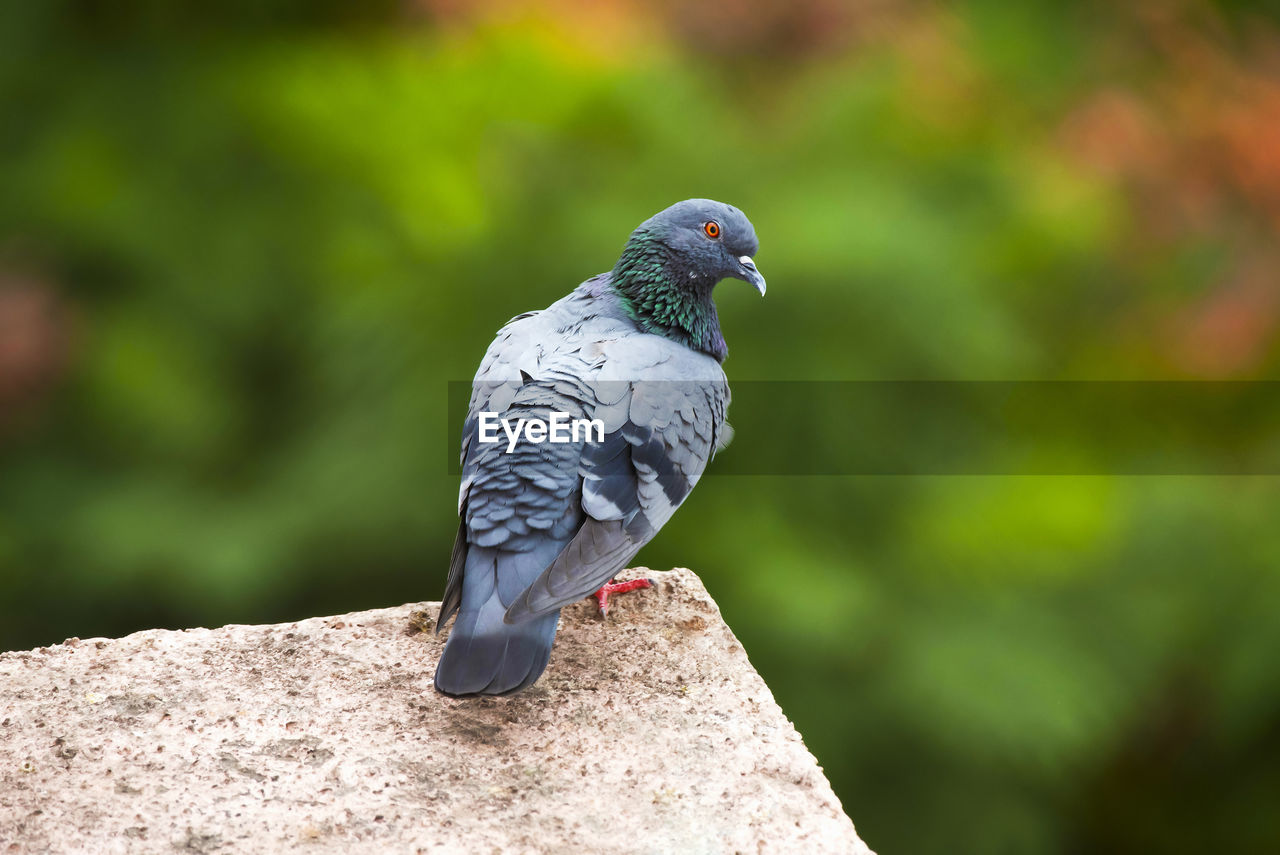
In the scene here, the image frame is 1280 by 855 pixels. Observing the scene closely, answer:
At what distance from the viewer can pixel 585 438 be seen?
11.0 ft

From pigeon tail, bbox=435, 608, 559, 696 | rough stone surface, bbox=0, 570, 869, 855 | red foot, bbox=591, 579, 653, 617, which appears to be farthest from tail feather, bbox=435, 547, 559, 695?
red foot, bbox=591, 579, 653, 617

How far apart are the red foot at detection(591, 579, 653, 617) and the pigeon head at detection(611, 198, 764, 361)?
80 cm

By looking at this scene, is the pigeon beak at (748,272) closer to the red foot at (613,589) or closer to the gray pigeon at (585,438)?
the gray pigeon at (585,438)

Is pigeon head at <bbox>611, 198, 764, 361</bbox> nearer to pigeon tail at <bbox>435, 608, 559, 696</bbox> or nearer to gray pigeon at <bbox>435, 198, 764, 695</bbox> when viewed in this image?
gray pigeon at <bbox>435, 198, 764, 695</bbox>

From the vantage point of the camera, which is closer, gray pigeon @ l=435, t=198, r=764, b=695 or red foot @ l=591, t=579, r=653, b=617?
gray pigeon @ l=435, t=198, r=764, b=695

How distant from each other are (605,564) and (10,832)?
4.97ft

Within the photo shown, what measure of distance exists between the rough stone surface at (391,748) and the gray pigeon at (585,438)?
31cm

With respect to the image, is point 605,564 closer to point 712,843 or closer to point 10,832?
point 712,843

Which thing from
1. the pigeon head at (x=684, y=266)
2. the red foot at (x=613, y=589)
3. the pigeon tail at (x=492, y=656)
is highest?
the pigeon head at (x=684, y=266)

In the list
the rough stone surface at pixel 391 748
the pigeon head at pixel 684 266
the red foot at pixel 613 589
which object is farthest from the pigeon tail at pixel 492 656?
the pigeon head at pixel 684 266

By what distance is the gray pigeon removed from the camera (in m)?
3.05

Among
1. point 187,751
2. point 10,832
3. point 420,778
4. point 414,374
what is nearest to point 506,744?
point 420,778

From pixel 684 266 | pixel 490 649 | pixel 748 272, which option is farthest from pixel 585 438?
pixel 748 272

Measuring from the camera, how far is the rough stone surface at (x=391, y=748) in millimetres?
2861
